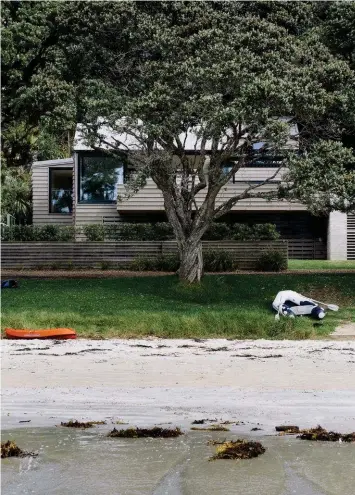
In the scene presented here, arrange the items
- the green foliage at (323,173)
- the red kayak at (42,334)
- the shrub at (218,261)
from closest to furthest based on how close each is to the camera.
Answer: the red kayak at (42,334) → the green foliage at (323,173) → the shrub at (218,261)

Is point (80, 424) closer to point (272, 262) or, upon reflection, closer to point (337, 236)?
point (272, 262)

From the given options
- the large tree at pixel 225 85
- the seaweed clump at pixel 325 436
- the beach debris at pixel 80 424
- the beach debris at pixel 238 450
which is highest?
the large tree at pixel 225 85

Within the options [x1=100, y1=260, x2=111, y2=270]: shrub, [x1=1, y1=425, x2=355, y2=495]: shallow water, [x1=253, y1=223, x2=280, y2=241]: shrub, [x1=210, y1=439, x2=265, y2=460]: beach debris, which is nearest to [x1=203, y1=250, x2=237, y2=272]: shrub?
[x1=253, y1=223, x2=280, y2=241]: shrub

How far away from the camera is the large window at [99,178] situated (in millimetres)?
36906

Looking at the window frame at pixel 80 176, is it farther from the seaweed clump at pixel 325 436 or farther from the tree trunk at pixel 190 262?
the seaweed clump at pixel 325 436

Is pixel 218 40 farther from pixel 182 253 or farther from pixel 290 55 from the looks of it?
pixel 182 253

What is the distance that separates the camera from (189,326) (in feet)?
64.5

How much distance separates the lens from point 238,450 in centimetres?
865

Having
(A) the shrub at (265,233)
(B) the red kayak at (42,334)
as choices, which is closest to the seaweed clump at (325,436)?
(B) the red kayak at (42,334)

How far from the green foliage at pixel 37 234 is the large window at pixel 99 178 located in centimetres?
345

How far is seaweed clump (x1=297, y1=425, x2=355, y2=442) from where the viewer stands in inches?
364

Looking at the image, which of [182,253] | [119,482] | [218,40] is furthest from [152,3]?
[119,482]

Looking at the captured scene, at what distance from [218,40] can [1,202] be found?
7701mm

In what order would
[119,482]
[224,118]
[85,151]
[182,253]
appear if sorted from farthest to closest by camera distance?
[85,151]
[182,253]
[224,118]
[119,482]
